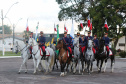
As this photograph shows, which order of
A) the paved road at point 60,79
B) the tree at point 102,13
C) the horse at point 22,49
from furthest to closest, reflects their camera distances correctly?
1. the tree at point 102,13
2. the horse at point 22,49
3. the paved road at point 60,79

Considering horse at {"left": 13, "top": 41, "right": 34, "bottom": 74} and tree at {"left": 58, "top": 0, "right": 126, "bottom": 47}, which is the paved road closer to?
horse at {"left": 13, "top": 41, "right": 34, "bottom": 74}

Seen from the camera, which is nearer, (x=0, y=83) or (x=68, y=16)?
(x=0, y=83)

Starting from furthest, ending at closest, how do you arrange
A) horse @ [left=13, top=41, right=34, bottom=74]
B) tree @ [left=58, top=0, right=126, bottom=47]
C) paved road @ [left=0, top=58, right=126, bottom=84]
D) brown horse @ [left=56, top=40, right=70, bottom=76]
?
1. tree @ [left=58, top=0, right=126, bottom=47]
2. horse @ [left=13, top=41, right=34, bottom=74]
3. brown horse @ [left=56, top=40, right=70, bottom=76]
4. paved road @ [left=0, top=58, right=126, bottom=84]

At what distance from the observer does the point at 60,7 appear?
5081cm

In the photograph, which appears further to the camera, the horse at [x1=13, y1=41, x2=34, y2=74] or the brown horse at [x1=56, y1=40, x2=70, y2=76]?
the horse at [x1=13, y1=41, x2=34, y2=74]

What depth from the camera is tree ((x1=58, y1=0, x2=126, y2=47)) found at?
43469 mm

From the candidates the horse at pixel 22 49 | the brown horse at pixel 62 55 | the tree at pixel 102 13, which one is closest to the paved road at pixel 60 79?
the brown horse at pixel 62 55

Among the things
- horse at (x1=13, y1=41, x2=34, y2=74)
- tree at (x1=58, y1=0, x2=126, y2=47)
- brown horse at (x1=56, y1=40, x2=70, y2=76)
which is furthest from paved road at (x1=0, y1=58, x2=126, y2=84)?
tree at (x1=58, y1=0, x2=126, y2=47)

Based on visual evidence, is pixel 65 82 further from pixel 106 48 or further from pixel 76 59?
pixel 106 48

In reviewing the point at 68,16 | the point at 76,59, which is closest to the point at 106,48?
the point at 76,59

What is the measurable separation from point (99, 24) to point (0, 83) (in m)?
33.5

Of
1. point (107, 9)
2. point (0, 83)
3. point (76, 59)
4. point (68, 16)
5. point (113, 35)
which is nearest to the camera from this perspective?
point (0, 83)

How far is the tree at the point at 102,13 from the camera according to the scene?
143 feet

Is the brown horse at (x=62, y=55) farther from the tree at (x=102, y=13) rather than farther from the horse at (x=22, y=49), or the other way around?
the tree at (x=102, y=13)
